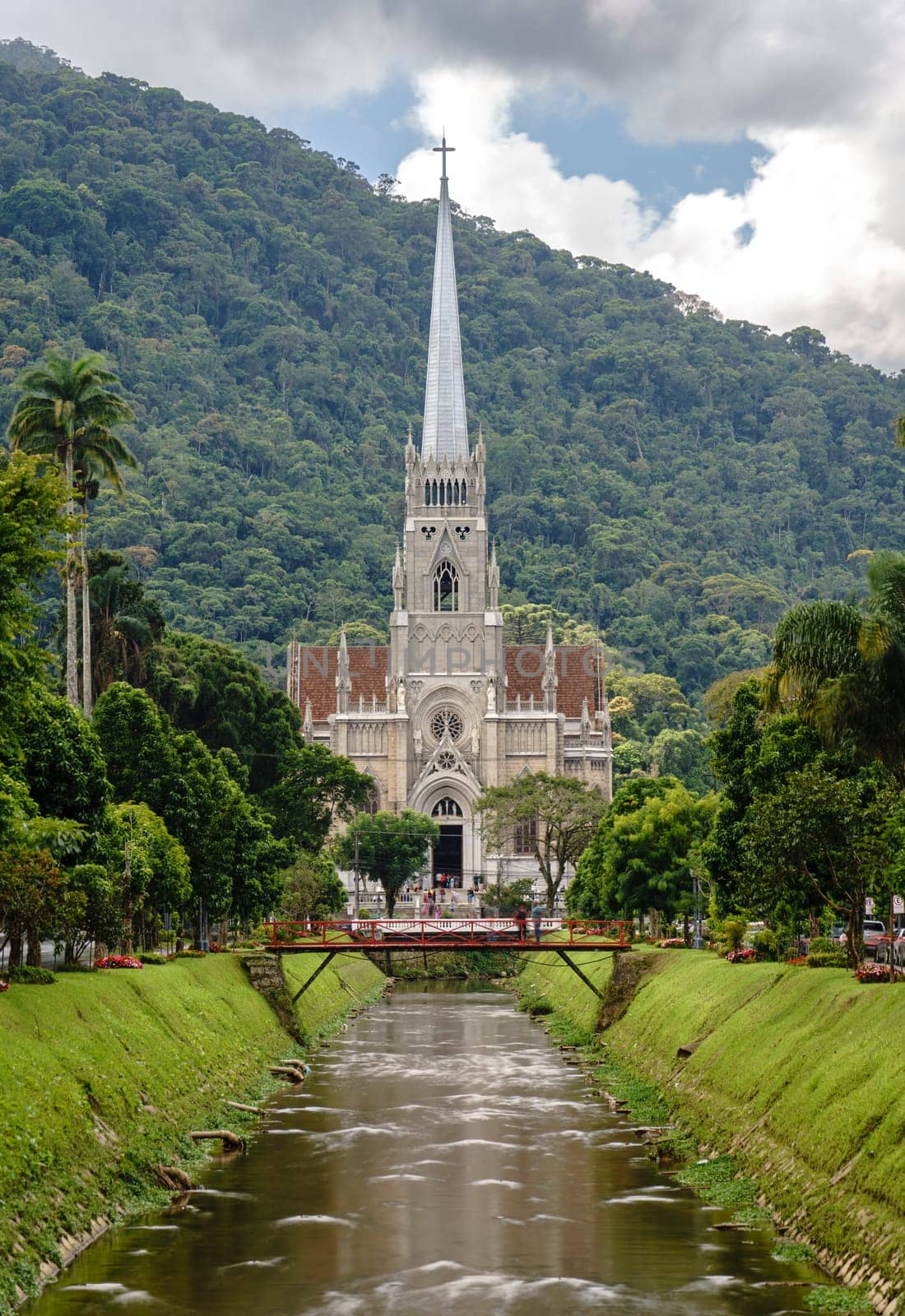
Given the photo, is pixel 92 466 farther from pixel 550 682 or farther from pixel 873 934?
pixel 550 682

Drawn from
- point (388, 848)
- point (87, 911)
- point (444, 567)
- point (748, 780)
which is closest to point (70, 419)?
point (87, 911)

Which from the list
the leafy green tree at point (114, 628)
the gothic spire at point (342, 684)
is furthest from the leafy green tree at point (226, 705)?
the gothic spire at point (342, 684)

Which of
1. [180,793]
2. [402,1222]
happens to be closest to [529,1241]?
[402,1222]

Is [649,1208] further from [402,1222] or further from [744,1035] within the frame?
[744,1035]

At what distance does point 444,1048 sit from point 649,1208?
29.6m

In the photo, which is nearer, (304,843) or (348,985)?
(348,985)

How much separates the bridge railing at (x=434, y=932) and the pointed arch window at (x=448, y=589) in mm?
32530

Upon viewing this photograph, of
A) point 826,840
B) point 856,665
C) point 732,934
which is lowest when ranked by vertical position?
point 732,934

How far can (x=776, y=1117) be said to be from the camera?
32500mm

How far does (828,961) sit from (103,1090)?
18.3 meters

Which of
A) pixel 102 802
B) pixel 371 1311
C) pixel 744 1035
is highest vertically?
pixel 102 802

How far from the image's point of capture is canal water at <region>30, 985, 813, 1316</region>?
26.2 meters

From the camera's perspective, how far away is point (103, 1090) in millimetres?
32812

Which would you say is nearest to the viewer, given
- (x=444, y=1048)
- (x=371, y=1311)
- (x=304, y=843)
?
(x=371, y=1311)
